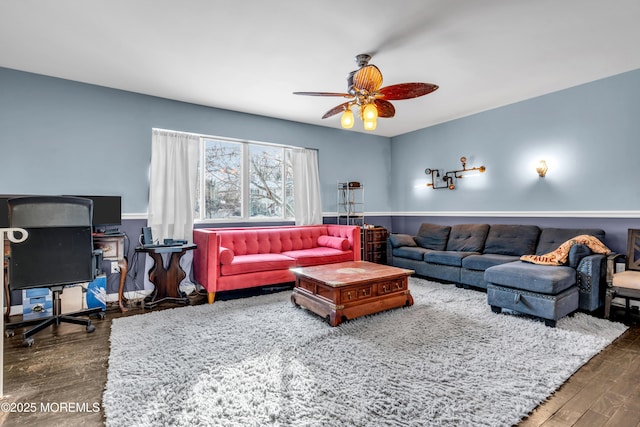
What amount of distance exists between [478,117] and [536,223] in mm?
1904

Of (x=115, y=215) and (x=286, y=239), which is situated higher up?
(x=115, y=215)

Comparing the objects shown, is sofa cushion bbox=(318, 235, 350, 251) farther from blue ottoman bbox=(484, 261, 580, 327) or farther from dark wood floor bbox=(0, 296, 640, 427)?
dark wood floor bbox=(0, 296, 640, 427)

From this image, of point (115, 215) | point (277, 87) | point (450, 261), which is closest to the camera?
point (115, 215)

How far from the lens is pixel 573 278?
309cm

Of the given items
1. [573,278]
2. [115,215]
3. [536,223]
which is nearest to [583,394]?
[573,278]

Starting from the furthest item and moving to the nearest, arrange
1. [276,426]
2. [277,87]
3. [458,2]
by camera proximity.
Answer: [277,87], [458,2], [276,426]

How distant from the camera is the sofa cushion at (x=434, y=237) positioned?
5109 mm

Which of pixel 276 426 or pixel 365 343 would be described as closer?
pixel 276 426

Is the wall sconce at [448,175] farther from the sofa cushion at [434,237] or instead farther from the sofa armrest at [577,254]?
the sofa armrest at [577,254]

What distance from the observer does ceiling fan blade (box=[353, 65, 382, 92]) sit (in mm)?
2814

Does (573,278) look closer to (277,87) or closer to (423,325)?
(423,325)

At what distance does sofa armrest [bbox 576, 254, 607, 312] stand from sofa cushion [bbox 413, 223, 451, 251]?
202 cm

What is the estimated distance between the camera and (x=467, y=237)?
4.85 meters

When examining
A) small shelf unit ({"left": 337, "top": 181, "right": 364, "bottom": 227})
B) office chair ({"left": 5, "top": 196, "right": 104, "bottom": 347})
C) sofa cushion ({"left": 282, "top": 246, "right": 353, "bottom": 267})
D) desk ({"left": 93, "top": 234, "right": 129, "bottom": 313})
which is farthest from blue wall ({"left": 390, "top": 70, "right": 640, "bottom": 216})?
office chair ({"left": 5, "top": 196, "right": 104, "bottom": 347})
